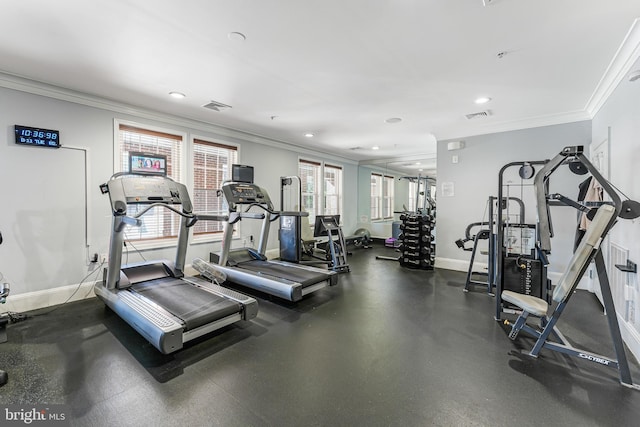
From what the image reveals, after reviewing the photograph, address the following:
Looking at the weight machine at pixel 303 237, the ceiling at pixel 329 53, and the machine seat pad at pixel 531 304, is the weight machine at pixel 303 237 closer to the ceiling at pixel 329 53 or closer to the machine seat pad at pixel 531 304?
the ceiling at pixel 329 53

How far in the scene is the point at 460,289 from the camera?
166 inches

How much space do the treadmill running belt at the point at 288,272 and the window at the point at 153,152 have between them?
1.31 metres

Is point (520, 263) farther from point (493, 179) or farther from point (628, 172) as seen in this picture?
point (493, 179)

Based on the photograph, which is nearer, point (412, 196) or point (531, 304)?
point (531, 304)

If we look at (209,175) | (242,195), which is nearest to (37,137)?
(209,175)

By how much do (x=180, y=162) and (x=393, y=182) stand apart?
21.1 ft

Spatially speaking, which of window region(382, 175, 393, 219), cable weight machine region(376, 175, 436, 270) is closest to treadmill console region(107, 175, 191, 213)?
cable weight machine region(376, 175, 436, 270)

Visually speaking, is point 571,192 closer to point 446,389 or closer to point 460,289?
point 460,289

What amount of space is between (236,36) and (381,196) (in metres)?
7.14

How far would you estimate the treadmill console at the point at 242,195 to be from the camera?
166 inches

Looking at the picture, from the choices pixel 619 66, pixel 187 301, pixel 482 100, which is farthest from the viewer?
pixel 482 100

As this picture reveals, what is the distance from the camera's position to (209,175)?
5020mm

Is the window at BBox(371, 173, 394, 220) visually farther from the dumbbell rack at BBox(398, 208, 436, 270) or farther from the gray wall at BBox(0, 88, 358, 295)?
the gray wall at BBox(0, 88, 358, 295)

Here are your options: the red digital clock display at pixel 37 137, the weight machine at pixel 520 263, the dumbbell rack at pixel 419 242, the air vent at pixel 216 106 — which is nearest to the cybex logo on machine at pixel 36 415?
the red digital clock display at pixel 37 137
